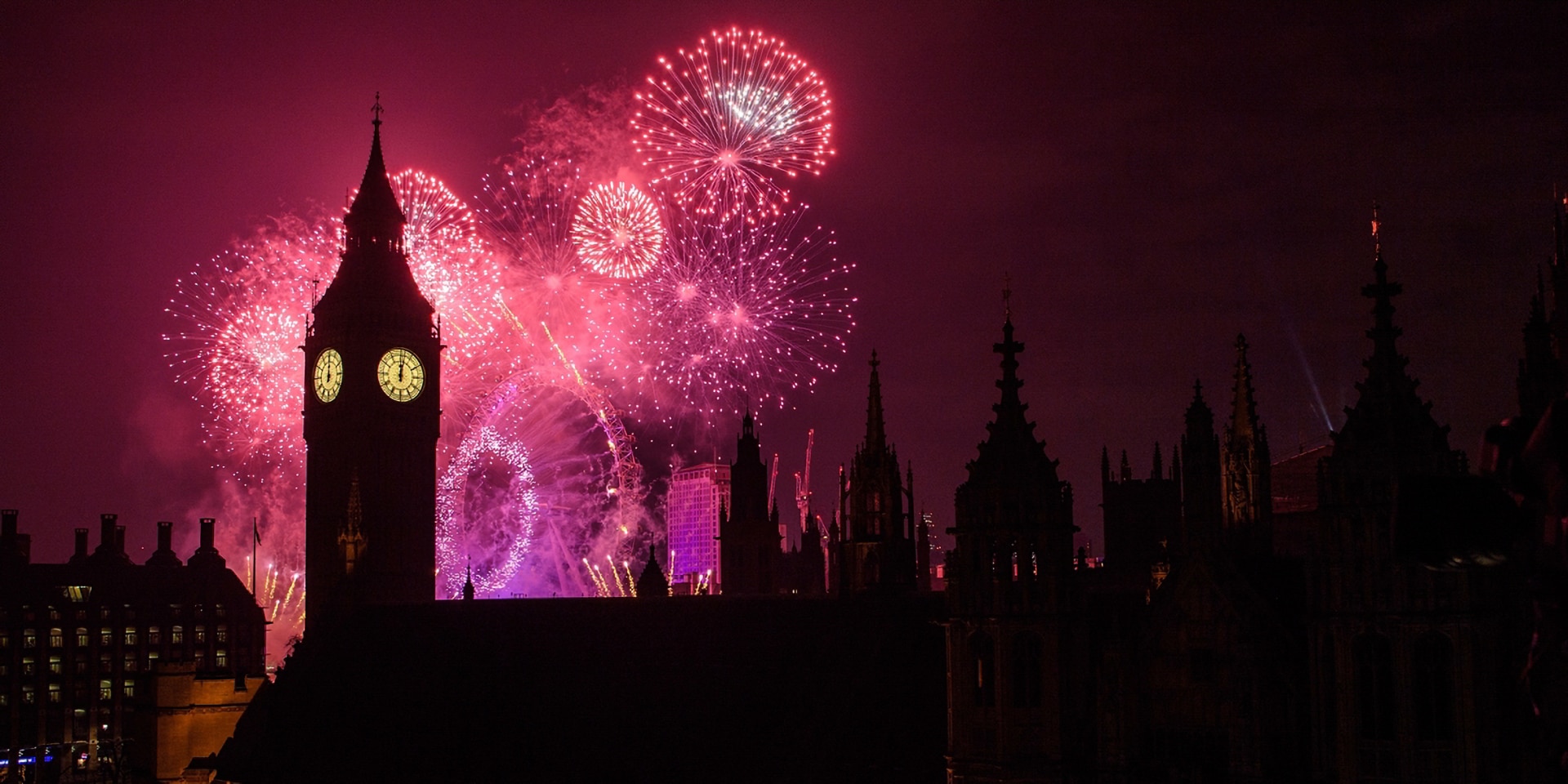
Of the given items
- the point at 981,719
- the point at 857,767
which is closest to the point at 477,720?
the point at 857,767

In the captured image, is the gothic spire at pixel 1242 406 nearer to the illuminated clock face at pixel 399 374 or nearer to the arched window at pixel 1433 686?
the arched window at pixel 1433 686

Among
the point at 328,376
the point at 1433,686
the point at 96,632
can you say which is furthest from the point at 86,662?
the point at 1433,686

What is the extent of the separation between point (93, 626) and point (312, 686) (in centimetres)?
8239

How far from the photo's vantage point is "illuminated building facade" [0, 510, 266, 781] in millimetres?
122375

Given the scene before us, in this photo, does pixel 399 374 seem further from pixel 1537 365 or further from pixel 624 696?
pixel 1537 365

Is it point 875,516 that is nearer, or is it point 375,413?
point 875,516

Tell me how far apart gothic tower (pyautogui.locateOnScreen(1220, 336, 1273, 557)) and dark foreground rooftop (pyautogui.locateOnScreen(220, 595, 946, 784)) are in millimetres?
10208

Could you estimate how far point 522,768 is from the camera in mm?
47500

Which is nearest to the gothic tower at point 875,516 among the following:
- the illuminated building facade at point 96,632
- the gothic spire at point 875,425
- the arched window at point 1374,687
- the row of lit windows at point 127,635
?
the gothic spire at point 875,425

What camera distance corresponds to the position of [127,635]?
5182 inches

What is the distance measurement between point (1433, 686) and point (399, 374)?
6124cm

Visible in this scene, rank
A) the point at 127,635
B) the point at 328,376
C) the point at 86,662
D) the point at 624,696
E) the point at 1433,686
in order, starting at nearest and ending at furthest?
the point at 1433,686, the point at 624,696, the point at 328,376, the point at 86,662, the point at 127,635

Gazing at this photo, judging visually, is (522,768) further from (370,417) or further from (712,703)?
(370,417)

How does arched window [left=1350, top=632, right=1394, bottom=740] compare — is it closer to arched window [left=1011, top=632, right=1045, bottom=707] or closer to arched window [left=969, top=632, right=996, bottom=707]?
arched window [left=1011, top=632, right=1045, bottom=707]
